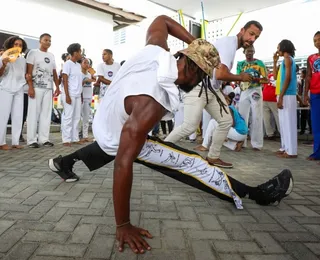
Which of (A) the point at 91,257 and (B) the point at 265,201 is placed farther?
(B) the point at 265,201

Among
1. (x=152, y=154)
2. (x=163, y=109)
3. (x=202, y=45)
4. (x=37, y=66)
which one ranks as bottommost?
(x=152, y=154)

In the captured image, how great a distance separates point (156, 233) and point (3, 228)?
36.3 inches

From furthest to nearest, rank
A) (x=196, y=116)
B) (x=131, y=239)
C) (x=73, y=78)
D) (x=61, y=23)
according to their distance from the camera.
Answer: (x=61, y=23) < (x=73, y=78) < (x=196, y=116) < (x=131, y=239)

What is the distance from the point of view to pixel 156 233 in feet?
5.87

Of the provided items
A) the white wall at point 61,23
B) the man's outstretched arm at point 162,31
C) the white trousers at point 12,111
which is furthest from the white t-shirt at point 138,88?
the white wall at point 61,23

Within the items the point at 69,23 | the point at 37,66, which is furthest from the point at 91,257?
the point at 69,23

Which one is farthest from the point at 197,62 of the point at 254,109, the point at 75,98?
the point at 75,98

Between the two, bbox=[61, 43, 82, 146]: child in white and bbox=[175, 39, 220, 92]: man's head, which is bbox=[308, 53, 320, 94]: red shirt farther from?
bbox=[61, 43, 82, 146]: child in white

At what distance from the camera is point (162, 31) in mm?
2195

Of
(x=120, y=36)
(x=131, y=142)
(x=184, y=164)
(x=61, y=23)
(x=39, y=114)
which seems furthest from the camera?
(x=120, y=36)

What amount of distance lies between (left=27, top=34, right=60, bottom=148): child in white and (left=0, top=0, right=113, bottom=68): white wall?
4.41 metres

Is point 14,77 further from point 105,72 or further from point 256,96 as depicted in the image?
point 256,96

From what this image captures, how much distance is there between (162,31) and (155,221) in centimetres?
136

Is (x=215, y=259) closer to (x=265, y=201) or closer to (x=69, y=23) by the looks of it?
(x=265, y=201)
